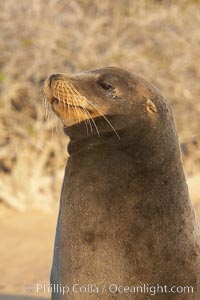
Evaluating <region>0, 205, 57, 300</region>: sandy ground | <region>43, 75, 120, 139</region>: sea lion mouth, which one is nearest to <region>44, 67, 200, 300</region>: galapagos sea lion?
<region>43, 75, 120, 139</region>: sea lion mouth

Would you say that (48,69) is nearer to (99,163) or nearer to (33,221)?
(33,221)

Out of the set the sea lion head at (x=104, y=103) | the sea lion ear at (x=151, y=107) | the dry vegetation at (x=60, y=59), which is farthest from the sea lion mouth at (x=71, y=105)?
the dry vegetation at (x=60, y=59)

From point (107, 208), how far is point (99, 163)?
0.70 ft

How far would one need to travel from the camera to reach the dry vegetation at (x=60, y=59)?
11.0 meters

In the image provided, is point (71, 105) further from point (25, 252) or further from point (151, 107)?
point (25, 252)

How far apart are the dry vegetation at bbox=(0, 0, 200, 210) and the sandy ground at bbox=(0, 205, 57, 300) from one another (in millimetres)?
303

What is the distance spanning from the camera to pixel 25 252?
978 centimetres

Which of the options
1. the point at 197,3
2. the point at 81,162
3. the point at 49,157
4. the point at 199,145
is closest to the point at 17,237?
the point at 49,157

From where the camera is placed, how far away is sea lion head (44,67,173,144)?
12.4 ft

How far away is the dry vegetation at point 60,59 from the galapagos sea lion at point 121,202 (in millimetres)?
6930

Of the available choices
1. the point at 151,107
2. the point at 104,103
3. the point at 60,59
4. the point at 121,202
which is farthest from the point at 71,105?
the point at 60,59

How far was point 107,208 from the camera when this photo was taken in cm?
372

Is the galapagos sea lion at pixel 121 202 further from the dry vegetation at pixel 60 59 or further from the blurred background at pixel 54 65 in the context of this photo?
the dry vegetation at pixel 60 59

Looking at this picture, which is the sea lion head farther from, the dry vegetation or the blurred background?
the dry vegetation
